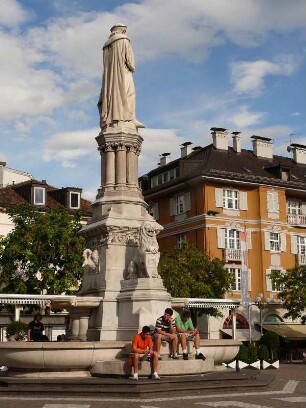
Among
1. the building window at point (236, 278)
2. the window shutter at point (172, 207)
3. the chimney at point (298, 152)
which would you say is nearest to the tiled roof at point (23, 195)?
the window shutter at point (172, 207)

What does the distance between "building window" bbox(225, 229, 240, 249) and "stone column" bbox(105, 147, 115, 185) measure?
3045 centimetres

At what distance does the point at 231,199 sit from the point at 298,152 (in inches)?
572

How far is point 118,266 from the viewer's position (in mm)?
21141

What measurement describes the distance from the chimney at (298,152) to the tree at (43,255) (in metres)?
29.3

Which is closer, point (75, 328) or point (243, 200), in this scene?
point (75, 328)

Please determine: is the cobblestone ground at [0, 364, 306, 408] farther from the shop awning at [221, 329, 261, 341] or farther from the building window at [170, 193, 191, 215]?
the building window at [170, 193, 191, 215]

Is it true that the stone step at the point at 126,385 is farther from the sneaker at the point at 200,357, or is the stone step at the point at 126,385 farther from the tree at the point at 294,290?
the tree at the point at 294,290

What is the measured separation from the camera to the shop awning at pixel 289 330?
4866 cm

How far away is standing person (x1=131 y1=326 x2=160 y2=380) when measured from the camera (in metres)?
16.2

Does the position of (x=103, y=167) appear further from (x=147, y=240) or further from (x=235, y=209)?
(x=235, y=209)

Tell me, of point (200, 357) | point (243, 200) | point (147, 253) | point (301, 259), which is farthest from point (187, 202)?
point (200, 357)

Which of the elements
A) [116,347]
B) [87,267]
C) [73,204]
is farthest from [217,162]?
[116,347]

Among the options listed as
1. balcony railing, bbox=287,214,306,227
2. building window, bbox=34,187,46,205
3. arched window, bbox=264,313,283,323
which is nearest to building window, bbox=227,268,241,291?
arched window, bbox=264,313,283,323

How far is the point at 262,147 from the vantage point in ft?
202
